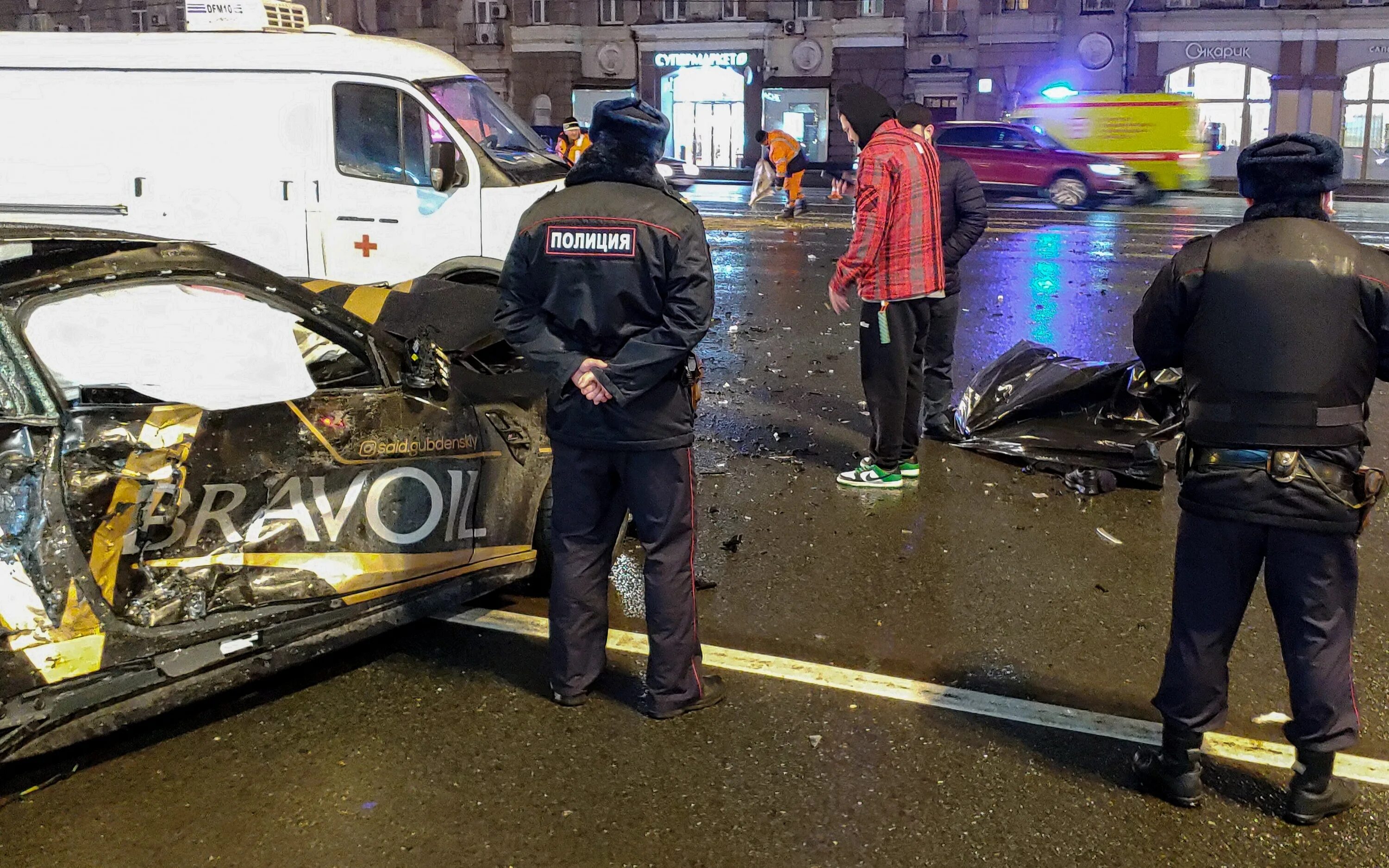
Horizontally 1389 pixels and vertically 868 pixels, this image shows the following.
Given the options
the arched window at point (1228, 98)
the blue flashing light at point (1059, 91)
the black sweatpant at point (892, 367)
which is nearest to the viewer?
the black sweatpant at point (892, 367)

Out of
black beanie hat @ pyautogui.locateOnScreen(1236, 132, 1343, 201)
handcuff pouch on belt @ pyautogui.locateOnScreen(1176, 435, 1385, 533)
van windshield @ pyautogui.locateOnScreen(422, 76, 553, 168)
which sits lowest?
handcuff pouch on belt @ pyautogui.locateOnScreen(1176, 435, 1385, 533)

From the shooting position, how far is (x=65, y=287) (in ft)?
10.8

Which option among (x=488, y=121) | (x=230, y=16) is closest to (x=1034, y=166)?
(x=488, y=121)

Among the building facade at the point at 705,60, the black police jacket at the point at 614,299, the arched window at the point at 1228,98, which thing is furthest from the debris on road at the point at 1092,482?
the building facade at the point at 705,60

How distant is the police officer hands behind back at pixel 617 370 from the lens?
3.45m

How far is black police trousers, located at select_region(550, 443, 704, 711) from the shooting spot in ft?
11.8

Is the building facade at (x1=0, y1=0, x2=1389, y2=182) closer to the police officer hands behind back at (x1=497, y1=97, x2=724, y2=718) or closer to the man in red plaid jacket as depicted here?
the man in red plaid jacket

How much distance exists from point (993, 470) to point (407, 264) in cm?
438

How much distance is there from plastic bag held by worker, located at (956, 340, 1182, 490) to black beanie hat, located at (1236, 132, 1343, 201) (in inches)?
106

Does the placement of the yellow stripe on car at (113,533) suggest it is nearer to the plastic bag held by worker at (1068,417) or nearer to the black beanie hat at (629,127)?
the black beanie hat at (629,127)

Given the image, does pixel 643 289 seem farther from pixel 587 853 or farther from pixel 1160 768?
pixel 1160 768

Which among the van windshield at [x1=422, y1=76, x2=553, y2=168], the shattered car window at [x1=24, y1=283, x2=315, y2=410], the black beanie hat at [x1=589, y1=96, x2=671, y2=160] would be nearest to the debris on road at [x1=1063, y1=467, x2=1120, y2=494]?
the black beanie hat at [x1=589, y1=96, x2=671, y2=160]

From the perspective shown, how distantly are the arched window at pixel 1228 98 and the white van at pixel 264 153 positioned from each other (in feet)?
95.6

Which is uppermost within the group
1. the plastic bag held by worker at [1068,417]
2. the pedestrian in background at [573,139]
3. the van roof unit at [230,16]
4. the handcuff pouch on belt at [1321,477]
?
the van roof unit at [230,16]
